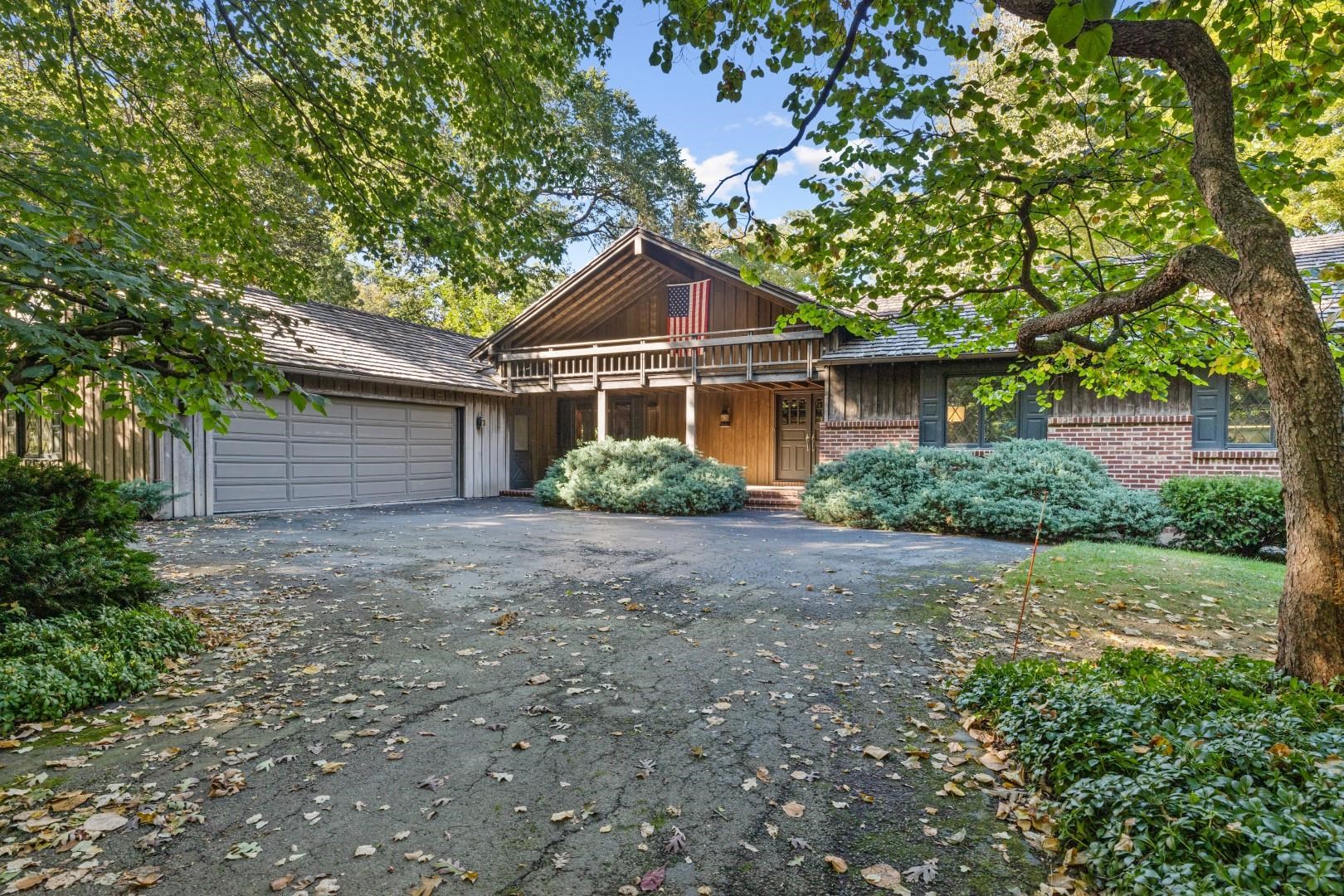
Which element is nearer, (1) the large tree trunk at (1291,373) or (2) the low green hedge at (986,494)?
(1) the large tree trunk at (1291,373)

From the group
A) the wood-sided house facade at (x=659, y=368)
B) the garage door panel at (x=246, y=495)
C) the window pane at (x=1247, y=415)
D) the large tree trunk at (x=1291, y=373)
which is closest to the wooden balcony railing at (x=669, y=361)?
the wood-sided house facade at (x=659, y=368)

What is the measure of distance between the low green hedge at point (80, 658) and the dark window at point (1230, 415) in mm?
14439

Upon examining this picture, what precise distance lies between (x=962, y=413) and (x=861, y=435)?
83.3 inches

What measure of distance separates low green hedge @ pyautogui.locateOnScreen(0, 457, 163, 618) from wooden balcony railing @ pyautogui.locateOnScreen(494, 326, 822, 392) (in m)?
12.3

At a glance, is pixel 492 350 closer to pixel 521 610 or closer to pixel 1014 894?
pixel 521 610

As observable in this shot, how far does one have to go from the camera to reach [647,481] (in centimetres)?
1368

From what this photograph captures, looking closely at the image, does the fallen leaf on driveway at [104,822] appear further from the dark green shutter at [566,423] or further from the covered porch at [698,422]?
the dark green shutter at [566,423]

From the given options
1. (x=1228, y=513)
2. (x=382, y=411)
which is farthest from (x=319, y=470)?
(x=1228, y=513)

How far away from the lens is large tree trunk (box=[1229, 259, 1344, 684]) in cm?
286

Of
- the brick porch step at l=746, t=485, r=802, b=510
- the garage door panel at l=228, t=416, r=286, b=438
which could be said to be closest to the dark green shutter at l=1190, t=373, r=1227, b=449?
the brick porch step at l=746, t=485, r=802, b=510

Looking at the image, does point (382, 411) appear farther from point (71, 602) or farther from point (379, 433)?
point (71, 602)

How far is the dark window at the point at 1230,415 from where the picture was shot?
1088 centimetres

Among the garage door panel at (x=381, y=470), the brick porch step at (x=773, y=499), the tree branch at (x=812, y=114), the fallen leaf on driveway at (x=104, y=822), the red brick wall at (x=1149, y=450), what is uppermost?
the tree branch at (x=812, y=114)

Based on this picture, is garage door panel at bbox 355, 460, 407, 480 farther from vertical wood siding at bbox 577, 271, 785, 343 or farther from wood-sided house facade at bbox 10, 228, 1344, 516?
vertical wood siding at bbox 577, 271, 785, 343
